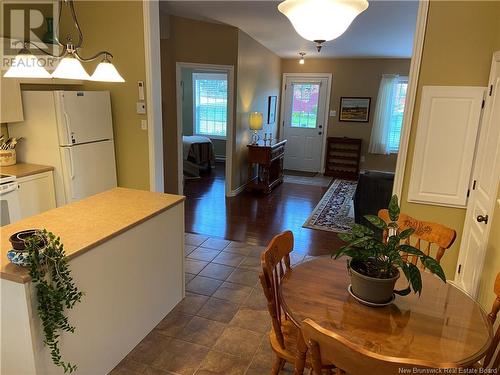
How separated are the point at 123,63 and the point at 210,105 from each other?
5.29 metres

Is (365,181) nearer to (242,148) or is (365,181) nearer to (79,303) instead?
(242,148)

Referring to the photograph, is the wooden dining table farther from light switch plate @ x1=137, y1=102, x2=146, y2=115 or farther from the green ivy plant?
light switch plate @ x1=137, y1=102, x2=146, y2=115

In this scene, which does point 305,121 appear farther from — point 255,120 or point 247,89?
point 247,89

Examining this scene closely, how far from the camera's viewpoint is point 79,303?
172 cm

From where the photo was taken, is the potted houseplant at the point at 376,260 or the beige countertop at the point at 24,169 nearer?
the potted houseplant at the point at 376,260

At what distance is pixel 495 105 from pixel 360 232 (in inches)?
65.2

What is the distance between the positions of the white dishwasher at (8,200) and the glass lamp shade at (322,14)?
8.33 feet

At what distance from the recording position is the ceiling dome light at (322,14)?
1463 millimetres

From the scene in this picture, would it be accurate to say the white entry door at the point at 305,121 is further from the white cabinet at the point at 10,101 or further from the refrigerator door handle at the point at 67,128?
the white cabinet at the point at 10,101

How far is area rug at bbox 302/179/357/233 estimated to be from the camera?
4.52 m

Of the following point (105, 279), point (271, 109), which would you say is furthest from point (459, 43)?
point (271, 109)

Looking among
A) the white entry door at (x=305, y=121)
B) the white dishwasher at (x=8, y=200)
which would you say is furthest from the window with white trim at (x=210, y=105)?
the white dishwasher at (x=8, y=200)

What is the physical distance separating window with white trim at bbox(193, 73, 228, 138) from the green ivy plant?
24.1 feet

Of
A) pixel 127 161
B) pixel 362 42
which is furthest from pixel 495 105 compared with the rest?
pixel 362 42
